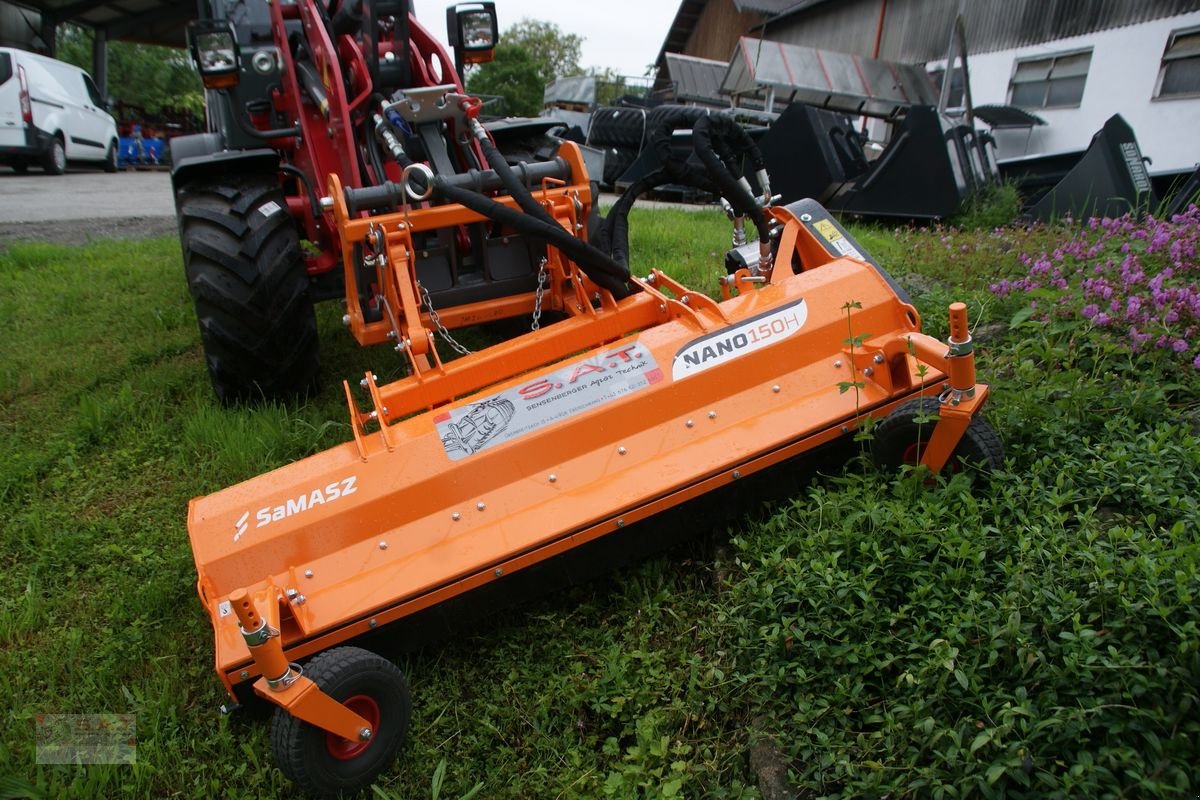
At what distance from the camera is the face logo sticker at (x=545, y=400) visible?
7.68 feet

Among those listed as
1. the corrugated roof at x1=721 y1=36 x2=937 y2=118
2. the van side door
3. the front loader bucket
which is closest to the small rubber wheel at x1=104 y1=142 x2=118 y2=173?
the van side door

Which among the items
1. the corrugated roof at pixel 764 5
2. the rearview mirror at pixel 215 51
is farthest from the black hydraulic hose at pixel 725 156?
the corrugated roof at pixel 764 5

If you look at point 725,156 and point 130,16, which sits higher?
point 130,16

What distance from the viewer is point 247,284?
11.2 feet

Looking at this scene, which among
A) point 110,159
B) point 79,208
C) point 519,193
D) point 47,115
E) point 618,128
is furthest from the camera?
point 110,159

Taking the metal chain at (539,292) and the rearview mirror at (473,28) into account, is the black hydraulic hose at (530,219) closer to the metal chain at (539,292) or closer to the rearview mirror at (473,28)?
the metal chain at (539,292)

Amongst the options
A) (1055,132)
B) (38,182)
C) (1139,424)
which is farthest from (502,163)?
(38,182)

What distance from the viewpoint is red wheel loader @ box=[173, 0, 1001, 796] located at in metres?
2.08

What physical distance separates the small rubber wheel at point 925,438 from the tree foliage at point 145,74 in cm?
3718

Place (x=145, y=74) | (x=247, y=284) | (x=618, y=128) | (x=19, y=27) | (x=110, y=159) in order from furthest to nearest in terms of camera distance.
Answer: (x=145, y=74) → (x=19, y=27) → (x=110, y=159) → (x=618, y=128) → (x=247, y=284)

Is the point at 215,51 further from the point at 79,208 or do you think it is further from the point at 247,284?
the point at 79,208

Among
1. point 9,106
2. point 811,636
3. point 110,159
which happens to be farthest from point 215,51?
point 110,159

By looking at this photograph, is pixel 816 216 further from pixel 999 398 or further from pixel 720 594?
pixel 720 594

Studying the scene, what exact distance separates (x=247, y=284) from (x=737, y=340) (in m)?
2.19
